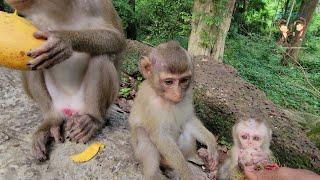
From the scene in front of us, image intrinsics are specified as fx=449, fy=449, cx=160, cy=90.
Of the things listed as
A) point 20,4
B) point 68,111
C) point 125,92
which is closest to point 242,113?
point 125,92

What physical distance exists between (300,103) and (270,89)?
937 mm

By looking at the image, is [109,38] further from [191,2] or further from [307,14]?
[307,14]

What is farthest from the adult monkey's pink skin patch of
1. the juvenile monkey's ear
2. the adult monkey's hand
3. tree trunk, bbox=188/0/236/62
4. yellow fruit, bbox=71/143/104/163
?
tree trunk, bbox=188/0/236/62

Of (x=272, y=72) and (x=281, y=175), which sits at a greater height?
(x=281, y=175)

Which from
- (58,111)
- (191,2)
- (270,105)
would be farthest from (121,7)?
(58,111)

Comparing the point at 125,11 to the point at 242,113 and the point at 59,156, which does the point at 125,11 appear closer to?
the point at 242,113

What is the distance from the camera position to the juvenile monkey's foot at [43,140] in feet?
14.2

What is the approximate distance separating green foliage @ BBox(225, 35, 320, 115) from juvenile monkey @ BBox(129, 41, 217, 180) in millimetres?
7230

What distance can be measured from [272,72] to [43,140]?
11.8m

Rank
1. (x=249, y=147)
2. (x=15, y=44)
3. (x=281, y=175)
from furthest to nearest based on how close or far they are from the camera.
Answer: (x=249, y=147)
(x=281, y=175)
(x=15, y=44)

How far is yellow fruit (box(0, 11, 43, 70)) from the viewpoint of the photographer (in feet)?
11.3

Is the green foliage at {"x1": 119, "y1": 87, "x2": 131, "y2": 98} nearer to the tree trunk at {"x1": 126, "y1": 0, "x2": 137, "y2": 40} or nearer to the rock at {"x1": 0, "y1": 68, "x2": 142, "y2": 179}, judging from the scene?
the rock at {"x1": 0, "y1": 68, "x2": 142, "y2": 179}

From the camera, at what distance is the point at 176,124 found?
13.6 ft

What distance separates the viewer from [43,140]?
445 cm
